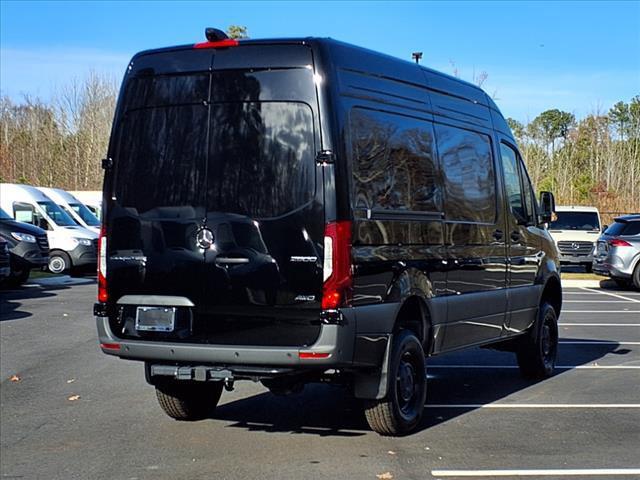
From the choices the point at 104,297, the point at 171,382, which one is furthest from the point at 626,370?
the point at 104,297

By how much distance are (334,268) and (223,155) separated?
117 cm

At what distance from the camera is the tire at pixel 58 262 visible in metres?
28.1

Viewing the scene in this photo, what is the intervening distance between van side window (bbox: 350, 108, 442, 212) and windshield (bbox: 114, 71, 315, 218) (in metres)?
0.46

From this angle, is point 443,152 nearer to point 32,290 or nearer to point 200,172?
point 200,172

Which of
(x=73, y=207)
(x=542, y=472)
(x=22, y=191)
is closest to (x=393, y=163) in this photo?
(x=542, y=472)

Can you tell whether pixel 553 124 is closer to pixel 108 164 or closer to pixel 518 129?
pixel 518 129

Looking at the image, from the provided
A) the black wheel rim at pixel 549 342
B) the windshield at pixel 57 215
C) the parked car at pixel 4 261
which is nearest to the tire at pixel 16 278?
the parked car at pixel 4 261

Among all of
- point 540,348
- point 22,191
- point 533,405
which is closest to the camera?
point 533,405

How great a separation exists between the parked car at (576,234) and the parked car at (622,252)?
5469mm

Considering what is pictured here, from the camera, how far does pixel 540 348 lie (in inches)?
423

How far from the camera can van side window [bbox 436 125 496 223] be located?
865cm

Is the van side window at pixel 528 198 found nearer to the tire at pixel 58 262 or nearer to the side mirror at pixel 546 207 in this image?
the side mirror at pixel 546 207

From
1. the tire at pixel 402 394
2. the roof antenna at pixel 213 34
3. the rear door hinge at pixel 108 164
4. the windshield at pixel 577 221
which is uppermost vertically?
the roof antenna at pixel 213 34

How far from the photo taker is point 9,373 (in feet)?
38.1
